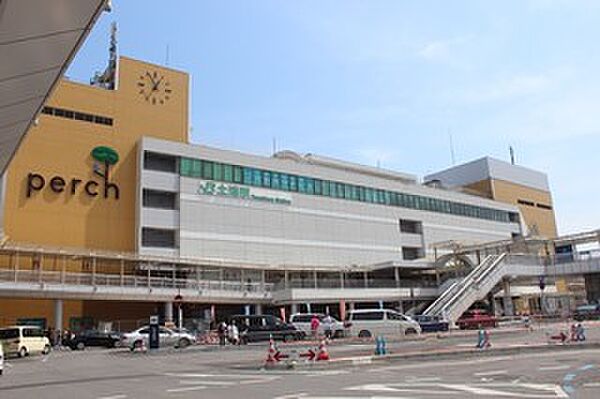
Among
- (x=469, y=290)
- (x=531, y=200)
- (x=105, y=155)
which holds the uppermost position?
(x=531, y=200)

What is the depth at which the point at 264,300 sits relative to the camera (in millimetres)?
53062

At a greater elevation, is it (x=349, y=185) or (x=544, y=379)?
(x=349, y=185)

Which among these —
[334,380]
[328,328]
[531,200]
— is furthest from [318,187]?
[334,380]

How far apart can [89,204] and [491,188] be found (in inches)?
2473

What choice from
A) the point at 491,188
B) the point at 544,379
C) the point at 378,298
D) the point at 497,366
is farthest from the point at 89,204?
the point at 491,188

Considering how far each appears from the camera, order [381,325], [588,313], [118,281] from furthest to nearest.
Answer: [588,313] < [118,281] < [381,325]

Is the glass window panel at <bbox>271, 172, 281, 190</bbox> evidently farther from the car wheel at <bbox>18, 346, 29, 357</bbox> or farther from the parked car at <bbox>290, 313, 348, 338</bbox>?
the car wheel at <bbox>18, 346, 29, 357</bbox>

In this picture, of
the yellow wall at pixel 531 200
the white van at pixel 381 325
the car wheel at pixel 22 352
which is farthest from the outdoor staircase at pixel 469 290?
the yellow wall at pixel 531 200

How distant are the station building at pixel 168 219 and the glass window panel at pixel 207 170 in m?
0.14

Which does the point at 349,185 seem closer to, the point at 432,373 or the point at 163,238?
the point at 163,238

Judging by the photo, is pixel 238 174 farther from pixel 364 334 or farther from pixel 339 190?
pixel 364 334

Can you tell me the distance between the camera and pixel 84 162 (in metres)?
49.9

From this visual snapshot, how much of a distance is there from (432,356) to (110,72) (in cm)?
4736

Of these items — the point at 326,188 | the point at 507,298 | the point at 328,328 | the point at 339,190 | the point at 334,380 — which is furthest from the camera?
the point at 339,190
